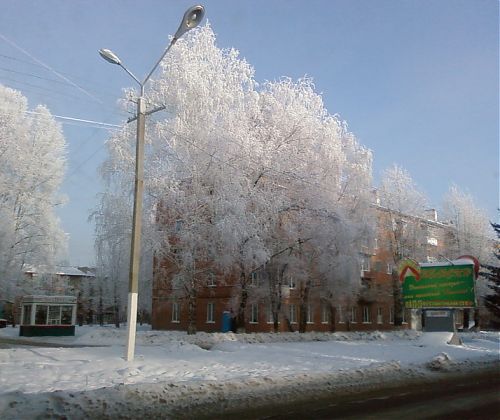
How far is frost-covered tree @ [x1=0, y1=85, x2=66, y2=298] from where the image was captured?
3647 cm

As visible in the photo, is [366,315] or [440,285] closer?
[440,285]

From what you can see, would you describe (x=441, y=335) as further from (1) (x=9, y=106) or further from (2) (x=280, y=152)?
(1) (x=9, y=106)

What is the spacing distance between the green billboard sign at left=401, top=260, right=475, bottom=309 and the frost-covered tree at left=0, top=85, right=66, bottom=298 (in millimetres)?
25192

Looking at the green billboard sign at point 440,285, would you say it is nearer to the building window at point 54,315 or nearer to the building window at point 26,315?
the building window at point 54,315

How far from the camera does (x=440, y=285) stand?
99.1ft

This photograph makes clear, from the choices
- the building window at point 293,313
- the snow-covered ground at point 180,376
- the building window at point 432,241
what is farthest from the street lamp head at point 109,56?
the building window at point 432,241

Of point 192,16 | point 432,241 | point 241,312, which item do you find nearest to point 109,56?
point 192,16

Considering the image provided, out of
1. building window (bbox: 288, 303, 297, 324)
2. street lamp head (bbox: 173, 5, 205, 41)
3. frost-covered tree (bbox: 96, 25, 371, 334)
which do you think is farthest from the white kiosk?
street lamp head (bbox: 173, 5, 205, 41)

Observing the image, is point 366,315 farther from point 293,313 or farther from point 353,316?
point 293,313

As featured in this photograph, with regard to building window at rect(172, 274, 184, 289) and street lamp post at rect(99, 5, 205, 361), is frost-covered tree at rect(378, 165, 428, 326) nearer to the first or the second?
building window at rect(172, 274, 184, 289)

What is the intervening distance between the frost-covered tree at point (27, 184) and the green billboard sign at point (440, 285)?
25.2 metres

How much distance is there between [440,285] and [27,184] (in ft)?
94.0

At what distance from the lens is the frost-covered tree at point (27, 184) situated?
120 ft

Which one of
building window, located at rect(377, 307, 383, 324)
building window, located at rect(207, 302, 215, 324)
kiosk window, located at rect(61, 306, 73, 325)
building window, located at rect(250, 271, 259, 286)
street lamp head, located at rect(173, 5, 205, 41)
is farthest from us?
building window, located at rect(377, 307, 383, 324)
